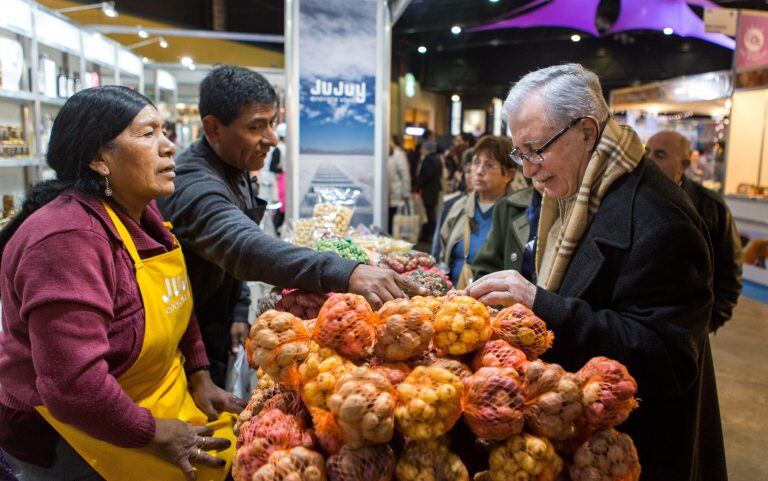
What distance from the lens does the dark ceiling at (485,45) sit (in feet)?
46.5

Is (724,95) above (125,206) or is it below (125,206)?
above

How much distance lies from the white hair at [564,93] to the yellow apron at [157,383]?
3.80 feet

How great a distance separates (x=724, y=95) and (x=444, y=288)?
873 centimetres

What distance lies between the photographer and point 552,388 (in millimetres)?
1099

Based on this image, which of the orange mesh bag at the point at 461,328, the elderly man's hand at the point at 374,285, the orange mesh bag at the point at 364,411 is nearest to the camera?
the orange mesh bag at the point at 364,411

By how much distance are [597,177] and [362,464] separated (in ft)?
3.32

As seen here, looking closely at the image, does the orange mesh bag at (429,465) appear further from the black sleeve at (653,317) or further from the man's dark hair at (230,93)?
the man's dark hair at (230,93)

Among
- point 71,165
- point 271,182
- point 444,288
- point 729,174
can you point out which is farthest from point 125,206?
point 729,174

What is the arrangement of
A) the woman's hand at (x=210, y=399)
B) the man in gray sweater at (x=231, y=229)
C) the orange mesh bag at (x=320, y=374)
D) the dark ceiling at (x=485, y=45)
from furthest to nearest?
1. the dark ceiling at (x=485, y=45)
2. the woman's hand at (x=210, y=399)
3. the man in gray sweater at (x=231, y=229)
4. the orange mesh bag at (x=320, y=374)

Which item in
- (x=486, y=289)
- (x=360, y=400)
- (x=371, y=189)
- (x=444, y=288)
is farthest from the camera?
(x=371, y=189)

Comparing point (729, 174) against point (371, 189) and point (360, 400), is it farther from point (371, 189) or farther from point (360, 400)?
point (360, 400)

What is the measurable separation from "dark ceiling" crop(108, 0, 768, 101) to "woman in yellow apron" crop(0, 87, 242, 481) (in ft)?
40.5

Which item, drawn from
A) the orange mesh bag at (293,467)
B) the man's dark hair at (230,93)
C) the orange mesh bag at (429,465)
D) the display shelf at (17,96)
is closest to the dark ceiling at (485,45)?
the display shelf at (17,96)

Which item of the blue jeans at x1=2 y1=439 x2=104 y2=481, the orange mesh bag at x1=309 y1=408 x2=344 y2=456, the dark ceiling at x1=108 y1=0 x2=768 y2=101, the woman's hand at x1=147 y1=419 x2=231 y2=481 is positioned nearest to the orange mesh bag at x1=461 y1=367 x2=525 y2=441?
the orange mesh bag at x1=309 y1=408 x2=344 y2=456
